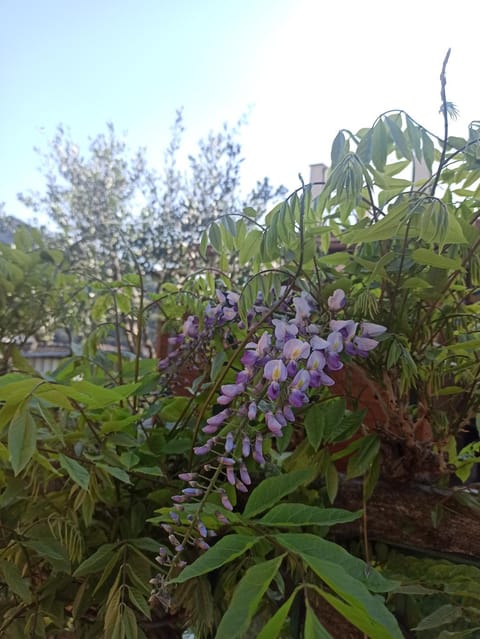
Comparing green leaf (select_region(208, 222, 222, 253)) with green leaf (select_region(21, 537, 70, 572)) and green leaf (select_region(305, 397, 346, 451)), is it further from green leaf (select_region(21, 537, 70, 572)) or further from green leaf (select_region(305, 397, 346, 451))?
green leaf (select_region(21, 537, 70, 572))

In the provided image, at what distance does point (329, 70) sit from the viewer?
3.98ft

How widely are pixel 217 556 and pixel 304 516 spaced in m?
0.07

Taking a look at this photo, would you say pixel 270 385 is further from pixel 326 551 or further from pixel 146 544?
pixel 146 544

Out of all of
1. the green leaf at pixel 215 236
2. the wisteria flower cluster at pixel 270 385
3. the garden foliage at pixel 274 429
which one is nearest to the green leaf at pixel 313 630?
the garden foliage at pixel 274 429

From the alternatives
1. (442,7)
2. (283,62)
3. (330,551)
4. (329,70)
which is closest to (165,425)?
(330,551)

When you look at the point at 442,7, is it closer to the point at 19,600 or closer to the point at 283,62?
the point at 283,62

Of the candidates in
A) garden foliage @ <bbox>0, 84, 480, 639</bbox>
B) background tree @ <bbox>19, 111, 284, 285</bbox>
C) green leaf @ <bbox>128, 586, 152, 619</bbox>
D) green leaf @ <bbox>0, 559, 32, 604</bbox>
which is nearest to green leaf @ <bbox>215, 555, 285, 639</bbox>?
garden foliage @ <bbox>0, 84, 480, 639</bbox>

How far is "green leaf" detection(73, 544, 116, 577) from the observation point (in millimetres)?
487

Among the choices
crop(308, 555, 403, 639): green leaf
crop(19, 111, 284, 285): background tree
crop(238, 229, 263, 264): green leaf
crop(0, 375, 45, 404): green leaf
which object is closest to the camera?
crop(308, 555, 403, 639): green leaf

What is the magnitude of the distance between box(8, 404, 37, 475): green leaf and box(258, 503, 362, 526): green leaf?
189mm

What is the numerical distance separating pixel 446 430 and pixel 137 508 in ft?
1.15

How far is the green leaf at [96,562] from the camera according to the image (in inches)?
19.2

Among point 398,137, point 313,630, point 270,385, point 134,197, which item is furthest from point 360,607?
point 134,197

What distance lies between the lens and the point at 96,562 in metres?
0.50
